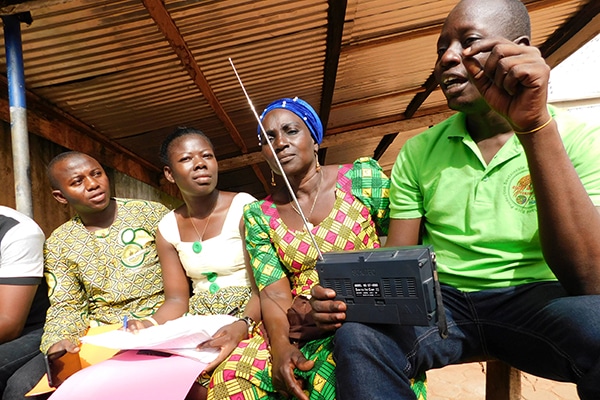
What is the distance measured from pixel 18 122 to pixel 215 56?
1.46 meters

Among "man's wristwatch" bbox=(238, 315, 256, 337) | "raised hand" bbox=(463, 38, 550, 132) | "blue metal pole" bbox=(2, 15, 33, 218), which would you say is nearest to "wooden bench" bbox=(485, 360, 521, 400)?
"man's wristwatch" bbox=(238, 315, 256, 337)

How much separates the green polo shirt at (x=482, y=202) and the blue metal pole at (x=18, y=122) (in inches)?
86.7

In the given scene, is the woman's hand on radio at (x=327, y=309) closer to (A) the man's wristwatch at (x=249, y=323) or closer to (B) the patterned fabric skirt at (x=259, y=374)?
(B) the patterned fabric skirt at (x=259, y=374)

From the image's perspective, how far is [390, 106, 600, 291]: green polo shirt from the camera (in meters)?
1.38

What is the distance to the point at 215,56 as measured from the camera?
137 inches

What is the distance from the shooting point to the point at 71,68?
10.6 feet

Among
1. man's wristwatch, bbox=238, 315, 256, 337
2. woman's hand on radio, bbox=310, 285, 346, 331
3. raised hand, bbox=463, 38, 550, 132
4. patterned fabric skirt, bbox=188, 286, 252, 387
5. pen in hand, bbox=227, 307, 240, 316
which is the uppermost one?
raised hand, bbox=463, 38, 550, 132

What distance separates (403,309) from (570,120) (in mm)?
788

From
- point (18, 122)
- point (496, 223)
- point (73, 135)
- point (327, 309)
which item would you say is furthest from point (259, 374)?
point (73, 135)

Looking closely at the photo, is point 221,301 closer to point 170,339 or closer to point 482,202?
point 170,339

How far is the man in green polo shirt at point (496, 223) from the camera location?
1142 mm

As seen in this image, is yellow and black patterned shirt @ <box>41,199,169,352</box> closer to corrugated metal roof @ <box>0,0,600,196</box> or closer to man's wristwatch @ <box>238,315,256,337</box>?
man's wristwatch @ <box>238,315,256,337</box>

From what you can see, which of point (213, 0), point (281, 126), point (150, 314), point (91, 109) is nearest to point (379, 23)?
point (213, 0)

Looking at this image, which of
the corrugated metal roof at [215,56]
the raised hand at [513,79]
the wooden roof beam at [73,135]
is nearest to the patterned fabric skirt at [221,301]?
the raised hand at [513,79]
